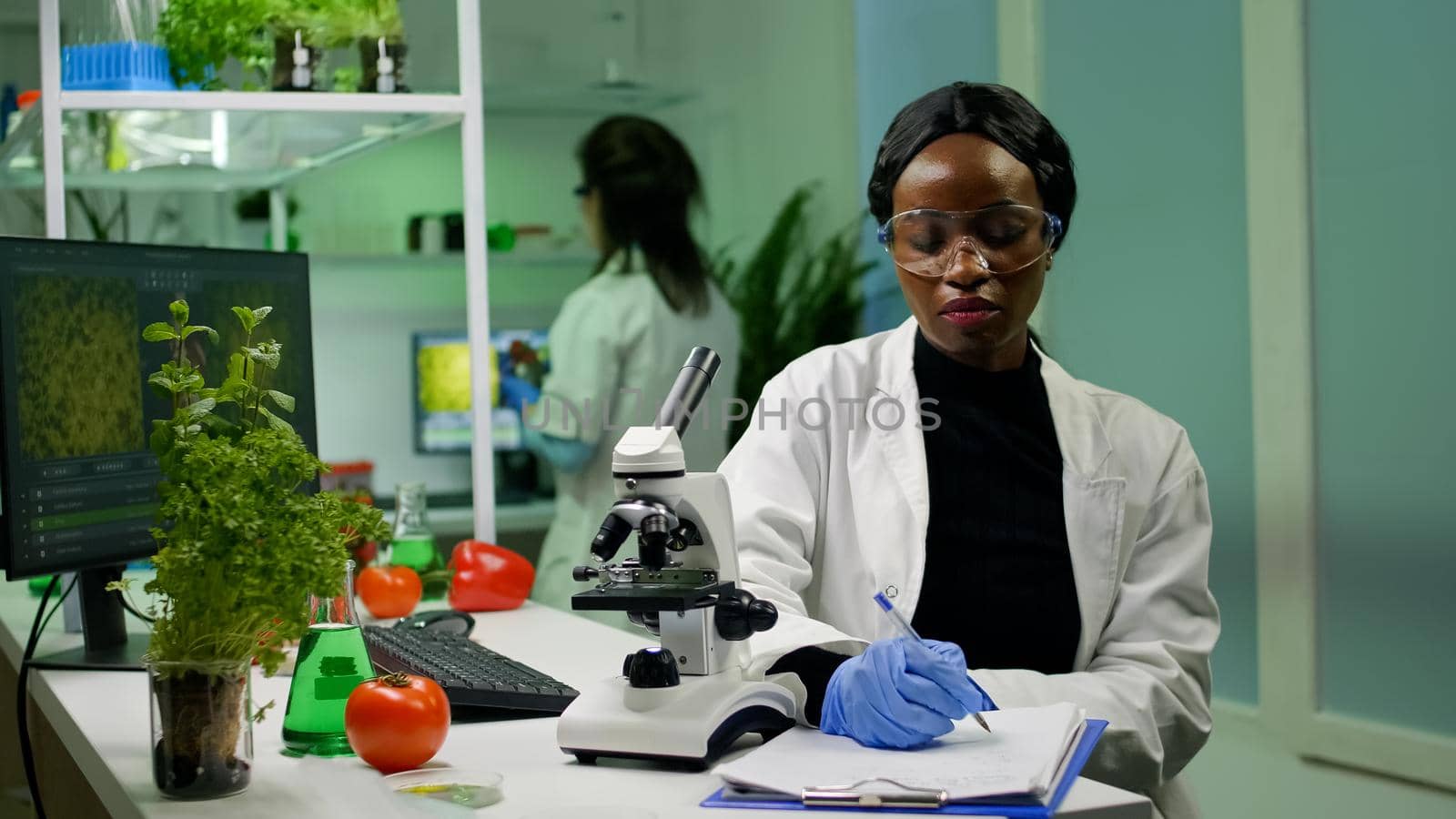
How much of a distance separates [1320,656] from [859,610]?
1305mm

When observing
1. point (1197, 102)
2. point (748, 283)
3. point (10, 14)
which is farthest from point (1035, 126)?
point (10, 14)

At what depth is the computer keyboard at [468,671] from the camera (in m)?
1.37

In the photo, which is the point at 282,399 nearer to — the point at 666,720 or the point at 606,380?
the point at 666,720

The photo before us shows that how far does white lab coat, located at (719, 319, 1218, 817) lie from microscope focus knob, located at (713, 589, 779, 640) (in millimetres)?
332

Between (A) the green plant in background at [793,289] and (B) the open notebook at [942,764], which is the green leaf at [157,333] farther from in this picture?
(A) the green plant in background at [793,289]

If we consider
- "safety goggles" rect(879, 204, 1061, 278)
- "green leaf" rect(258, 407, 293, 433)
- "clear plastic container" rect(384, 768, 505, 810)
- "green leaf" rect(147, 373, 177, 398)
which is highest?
"safety goggles" rect(879, 204, 1061, 278)

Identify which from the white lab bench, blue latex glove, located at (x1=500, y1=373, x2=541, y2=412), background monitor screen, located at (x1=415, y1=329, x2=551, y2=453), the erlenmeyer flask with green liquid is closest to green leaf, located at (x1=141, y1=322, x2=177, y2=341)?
the erlenmeyer flask with green liquid

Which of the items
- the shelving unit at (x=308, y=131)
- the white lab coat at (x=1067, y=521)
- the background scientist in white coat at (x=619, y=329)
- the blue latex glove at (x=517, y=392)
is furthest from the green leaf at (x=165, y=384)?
the blue latex glove at (x=517, y=392)

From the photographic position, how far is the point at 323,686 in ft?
4.20

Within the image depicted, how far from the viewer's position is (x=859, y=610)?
1.71 meters

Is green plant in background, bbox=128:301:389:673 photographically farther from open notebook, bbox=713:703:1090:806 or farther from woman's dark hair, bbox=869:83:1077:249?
woman's dark hair, bbox=869:83:1077:249

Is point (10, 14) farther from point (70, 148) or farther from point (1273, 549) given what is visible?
point (1273, 549)

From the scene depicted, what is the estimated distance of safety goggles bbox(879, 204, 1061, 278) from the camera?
1.63 m

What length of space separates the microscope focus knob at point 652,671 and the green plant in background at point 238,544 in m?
0.25
